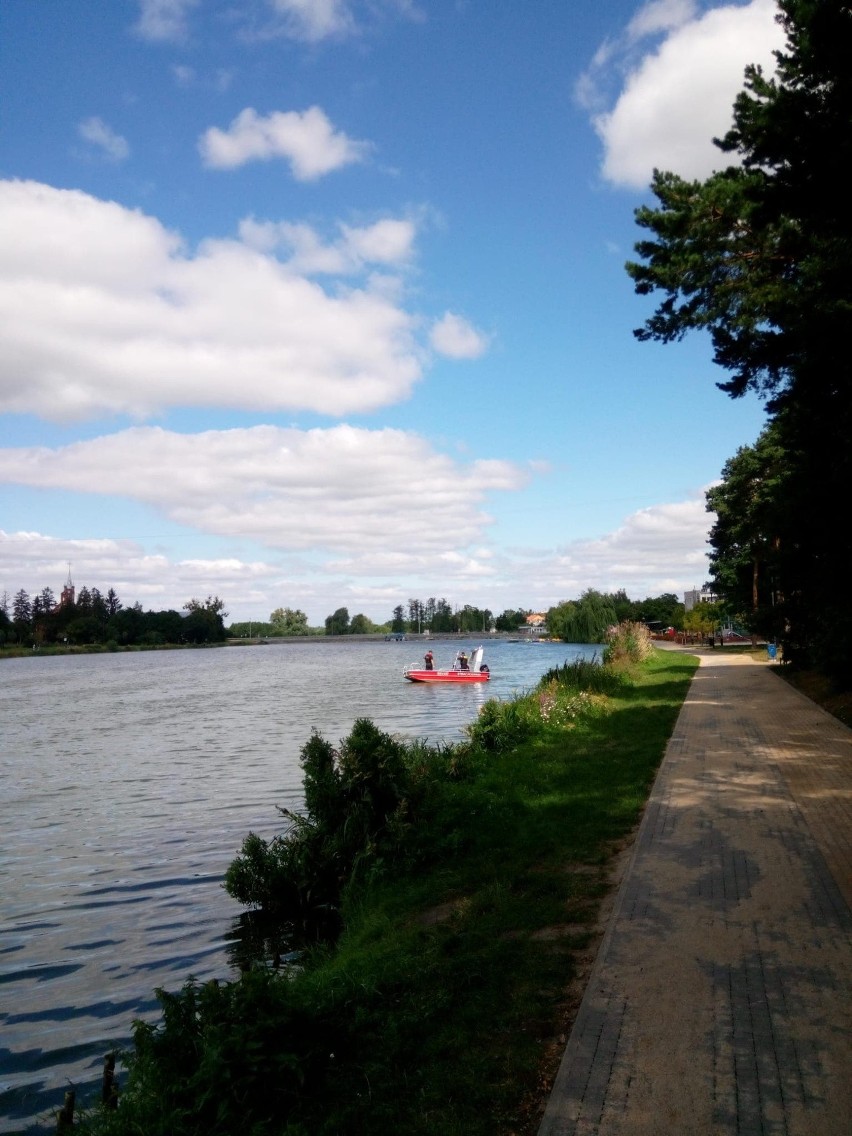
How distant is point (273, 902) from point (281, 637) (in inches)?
7437

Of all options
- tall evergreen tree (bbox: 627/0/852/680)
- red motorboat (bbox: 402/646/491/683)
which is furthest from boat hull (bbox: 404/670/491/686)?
tall evergreen tree (bbox: 627/0/852/680)

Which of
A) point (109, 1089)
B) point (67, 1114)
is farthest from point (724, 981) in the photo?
point (67, 1114)

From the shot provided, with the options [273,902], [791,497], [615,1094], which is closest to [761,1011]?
[615,1094]

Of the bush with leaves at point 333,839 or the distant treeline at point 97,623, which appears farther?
the distant treeline at point 97,623

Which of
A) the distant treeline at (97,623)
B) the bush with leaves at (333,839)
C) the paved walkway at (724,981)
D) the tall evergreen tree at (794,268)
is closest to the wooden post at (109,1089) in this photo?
the paved walkway at (724,981)

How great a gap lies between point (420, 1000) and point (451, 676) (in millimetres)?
38804

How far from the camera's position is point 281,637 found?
19550 cm

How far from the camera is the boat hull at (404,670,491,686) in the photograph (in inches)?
1722

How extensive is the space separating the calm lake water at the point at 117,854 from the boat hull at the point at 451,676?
33.7 feet

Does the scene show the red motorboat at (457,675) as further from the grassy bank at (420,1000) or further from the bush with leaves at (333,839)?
the bush with leaves at (333,839)

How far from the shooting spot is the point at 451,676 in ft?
145

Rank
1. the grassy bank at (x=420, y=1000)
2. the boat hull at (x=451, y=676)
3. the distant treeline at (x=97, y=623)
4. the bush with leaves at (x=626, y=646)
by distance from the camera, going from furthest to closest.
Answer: the distant treeline at (x=97, y=623)
the boat hull at (x=451, y=676)
the bush with leaves at (x=626, y=646)
the grassy bank at (x=420, y=1000)

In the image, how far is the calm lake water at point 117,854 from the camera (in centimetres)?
729

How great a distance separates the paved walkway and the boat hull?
3314 centimetres
